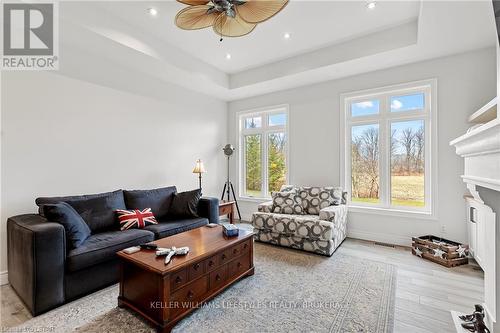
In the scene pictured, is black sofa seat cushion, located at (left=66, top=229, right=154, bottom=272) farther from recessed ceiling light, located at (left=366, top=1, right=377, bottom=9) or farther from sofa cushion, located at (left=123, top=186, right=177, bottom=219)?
recessed ceiling light, located at (left=366, top=1, right=377, bottom=9)

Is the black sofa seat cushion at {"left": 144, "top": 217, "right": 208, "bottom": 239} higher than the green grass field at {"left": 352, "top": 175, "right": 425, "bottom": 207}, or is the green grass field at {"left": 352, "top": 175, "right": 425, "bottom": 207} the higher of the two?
the green grass field at {"left": 352, "top": 175, "right": 425, "bottom": 207}

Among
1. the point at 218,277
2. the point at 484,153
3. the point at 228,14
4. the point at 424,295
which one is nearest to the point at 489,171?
the point at 484,153

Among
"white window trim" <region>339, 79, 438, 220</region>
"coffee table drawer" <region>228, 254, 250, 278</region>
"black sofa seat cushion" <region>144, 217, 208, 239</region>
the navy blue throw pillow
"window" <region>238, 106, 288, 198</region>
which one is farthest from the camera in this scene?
"window" <region>238, 106, 288, 198</region>

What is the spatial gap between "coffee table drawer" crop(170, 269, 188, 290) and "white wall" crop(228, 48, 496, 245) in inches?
124

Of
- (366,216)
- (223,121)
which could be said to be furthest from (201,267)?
(223,121)

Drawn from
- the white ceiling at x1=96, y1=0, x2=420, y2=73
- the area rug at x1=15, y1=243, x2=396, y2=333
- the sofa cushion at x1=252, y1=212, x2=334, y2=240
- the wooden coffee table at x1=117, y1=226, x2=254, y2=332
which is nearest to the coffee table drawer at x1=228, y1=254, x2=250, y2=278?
the wooden coffee table at x1=117, y1=226, x2=254, y2=332

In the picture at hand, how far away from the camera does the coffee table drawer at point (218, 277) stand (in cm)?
219

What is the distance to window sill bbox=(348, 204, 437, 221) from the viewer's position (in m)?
3.46

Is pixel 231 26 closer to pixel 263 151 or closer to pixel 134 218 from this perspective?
pixel 134 218

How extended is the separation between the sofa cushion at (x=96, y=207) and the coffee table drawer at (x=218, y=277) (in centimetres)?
158

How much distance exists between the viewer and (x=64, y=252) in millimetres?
2123

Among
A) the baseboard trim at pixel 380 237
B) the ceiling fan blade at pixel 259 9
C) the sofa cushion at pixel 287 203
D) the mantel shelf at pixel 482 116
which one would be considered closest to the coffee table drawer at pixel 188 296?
the sofa cushion at pixel 287 203

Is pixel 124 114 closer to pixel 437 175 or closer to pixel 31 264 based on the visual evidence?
pixel 31 264

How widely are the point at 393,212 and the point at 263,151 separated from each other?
2726mm
